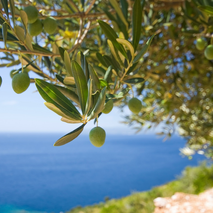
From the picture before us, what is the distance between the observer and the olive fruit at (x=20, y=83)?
1.82 feet

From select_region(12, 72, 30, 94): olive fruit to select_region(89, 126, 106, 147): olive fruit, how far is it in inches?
8.8

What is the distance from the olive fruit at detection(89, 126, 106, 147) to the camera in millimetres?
512

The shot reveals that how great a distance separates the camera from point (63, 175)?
1975 cm

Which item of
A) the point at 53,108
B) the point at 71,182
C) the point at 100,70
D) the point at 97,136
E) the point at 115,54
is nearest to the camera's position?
the point at 53,108

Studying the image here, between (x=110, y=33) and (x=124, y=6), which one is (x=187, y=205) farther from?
(x=110, y=33)

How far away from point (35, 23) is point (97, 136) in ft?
1.45

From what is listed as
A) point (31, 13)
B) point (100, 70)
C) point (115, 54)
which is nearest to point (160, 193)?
point (100, 70)

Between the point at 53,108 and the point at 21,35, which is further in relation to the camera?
the point at 21,35

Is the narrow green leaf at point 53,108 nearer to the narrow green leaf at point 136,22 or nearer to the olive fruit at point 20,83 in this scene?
the olive fruit at point 20,83

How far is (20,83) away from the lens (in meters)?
0.56

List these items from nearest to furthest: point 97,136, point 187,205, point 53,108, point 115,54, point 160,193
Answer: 1. point 53,108
2. point 97,136
3. point 115,54
4. point 187,205
5. point 160,193

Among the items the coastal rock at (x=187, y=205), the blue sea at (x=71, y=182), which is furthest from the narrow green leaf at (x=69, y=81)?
the blue sea at (x=71, y=182)

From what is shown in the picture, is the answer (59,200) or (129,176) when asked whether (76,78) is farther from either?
(129,176)

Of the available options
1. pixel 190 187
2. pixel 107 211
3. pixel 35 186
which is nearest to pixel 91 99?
pixel 107 211
